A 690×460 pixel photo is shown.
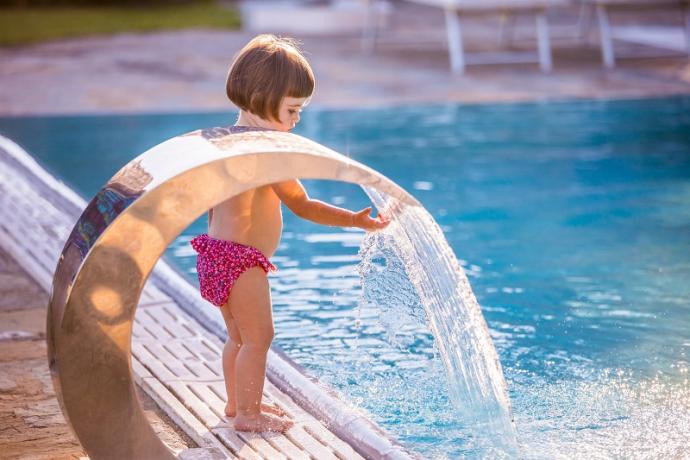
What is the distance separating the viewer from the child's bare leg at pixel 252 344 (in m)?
2.66

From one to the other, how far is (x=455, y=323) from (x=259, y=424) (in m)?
0.62

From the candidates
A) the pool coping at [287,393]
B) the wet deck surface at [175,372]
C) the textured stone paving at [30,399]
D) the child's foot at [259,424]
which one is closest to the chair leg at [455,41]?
the wet deck surface at [175,372]

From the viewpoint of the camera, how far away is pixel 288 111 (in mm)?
2633

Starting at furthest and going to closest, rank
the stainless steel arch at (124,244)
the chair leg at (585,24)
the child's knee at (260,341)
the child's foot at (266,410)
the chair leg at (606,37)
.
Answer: the chair leg at (585,24) < the chair leg at (606,37) < the child's foot at (266,410) < the child's knee at (260,341) < the stainless steel arch at (124,244)

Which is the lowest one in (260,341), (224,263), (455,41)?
(260,341)

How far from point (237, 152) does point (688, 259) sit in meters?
2.82

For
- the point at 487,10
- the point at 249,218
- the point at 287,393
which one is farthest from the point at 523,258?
the point at 487,10

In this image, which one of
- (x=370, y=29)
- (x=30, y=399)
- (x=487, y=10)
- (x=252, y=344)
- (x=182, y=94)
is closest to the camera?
(x=252, y=344)

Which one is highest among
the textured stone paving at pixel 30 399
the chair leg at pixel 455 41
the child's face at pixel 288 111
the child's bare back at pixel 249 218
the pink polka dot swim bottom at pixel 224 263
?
the chair leg at pixel 455 41

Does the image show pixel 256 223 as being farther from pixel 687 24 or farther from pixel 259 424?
pixel 687 24

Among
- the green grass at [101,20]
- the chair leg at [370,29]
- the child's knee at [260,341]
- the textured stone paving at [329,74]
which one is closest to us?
the child's knee at [260,341]

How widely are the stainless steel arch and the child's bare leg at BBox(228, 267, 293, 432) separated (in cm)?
38

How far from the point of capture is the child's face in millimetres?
2617

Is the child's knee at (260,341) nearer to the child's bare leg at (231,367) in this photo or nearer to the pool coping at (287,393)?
the child's bare leg at (231,367)
